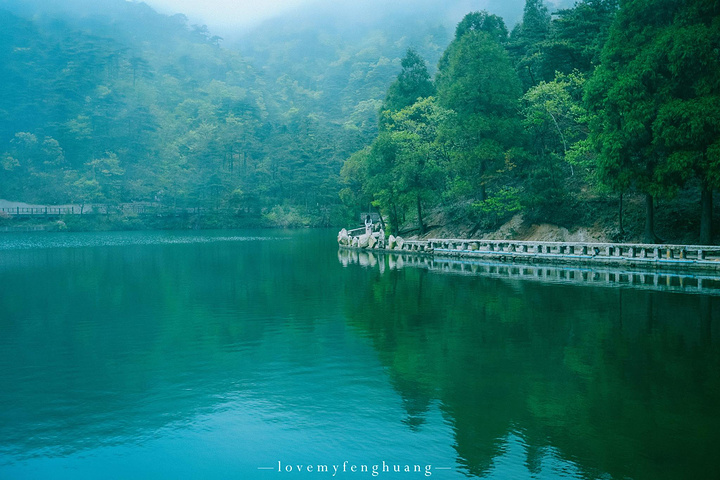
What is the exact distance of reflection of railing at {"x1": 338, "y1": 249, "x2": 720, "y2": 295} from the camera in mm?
19188

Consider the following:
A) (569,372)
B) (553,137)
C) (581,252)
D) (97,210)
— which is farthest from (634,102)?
(97,210)

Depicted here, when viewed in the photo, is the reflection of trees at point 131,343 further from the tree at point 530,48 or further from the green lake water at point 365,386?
the tree at point 530,48

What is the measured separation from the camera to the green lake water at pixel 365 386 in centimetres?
696

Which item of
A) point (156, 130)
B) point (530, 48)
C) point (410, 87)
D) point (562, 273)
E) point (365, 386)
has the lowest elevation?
point (365, 386)

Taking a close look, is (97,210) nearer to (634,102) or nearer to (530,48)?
(530,48)

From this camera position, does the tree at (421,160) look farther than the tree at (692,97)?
Yes

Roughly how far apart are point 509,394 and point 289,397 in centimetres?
337

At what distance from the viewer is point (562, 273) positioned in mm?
23094

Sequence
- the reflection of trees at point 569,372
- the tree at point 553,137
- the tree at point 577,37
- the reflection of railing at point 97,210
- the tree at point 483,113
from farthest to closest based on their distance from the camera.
Answer: 1. the reflection of railing at point 97,210
2. the tree at point 577,37
3. the tree at point 483,113
4. the tree at point 553,137
5. the reflection of trees at point 569,372

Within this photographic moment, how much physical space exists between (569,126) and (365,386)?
28492 mm

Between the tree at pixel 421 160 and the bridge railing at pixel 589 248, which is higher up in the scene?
the tree at pixel 421 160

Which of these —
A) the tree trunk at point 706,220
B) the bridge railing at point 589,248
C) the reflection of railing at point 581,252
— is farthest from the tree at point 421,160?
the tree trunk at point 706,220

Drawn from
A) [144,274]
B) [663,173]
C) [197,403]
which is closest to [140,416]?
[197,403]

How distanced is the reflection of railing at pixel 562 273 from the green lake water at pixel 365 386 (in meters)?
1.52
